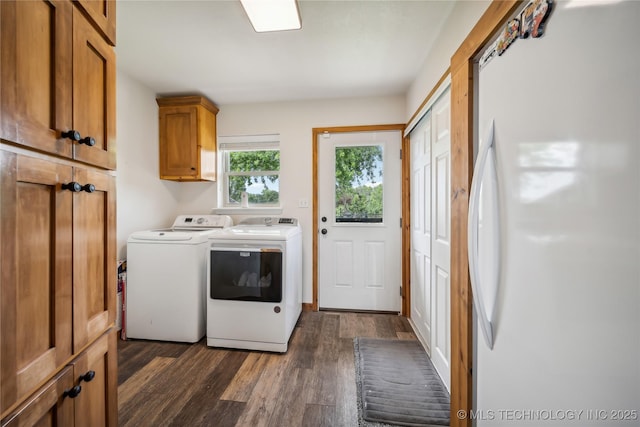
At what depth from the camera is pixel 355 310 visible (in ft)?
9.17

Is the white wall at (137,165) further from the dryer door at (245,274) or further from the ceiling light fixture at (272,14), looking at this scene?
the ceiling light fixture at (272,14)

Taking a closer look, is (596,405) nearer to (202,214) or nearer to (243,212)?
(243,212)

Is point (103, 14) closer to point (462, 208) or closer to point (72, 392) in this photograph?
point (72, 392)

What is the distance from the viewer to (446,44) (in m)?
1.60

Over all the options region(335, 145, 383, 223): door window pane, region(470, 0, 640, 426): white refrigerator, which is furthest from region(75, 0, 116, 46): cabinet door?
region(335, 145, 383, 223): door window pane

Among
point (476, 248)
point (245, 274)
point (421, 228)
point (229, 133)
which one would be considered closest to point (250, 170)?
point (229, 133)

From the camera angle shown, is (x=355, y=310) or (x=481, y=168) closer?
(x=481, y=168)

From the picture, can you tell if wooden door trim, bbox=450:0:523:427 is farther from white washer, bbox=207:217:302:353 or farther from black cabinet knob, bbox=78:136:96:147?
black cabinet knob, bbox=78:136:96:147

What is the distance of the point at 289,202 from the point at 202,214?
1077 mm

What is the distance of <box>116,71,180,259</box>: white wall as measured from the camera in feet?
7.41

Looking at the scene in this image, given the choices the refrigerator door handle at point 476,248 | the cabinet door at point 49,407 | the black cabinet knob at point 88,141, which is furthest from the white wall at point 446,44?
the cabinet door at point 49,407

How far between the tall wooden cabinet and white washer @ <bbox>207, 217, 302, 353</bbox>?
113 centimetres

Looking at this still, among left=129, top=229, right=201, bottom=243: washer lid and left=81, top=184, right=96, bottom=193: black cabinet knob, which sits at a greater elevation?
left=81, top=184, right=96, bottom=193: black cabinet knob

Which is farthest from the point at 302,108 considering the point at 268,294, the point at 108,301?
the point at 108,301
